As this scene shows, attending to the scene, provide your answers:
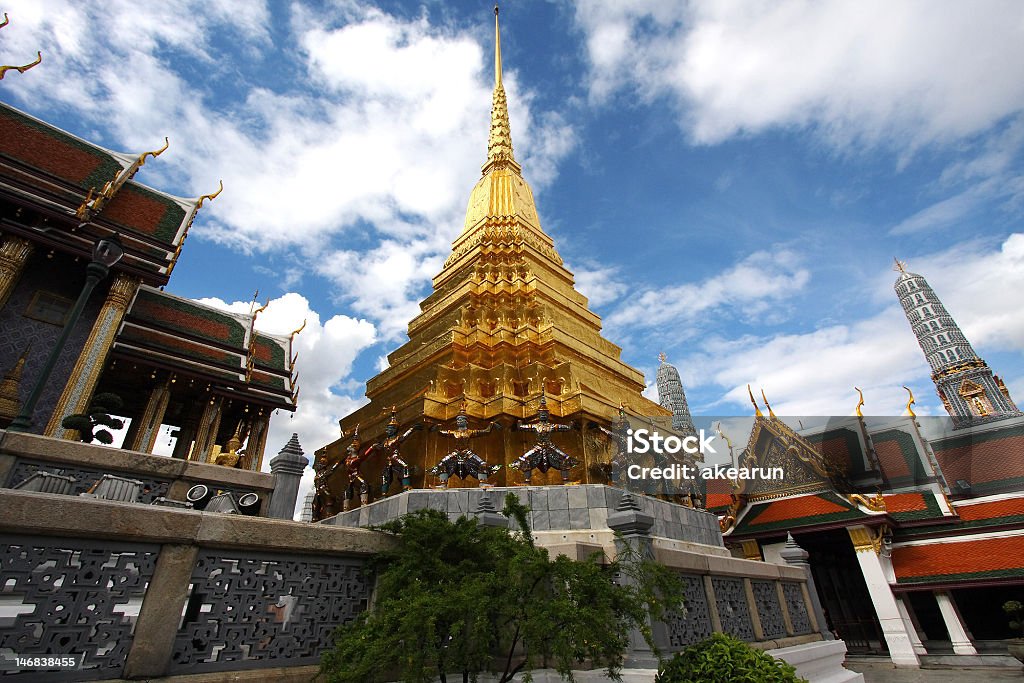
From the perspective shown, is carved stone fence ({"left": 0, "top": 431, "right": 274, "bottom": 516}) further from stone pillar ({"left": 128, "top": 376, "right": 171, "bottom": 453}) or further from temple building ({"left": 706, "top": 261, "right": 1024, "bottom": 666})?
temple building ({"left": 706, "top": 261, "right": 1024, "bottom": 666})

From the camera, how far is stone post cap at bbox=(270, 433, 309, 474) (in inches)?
343

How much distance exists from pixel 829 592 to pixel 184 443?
27.4m

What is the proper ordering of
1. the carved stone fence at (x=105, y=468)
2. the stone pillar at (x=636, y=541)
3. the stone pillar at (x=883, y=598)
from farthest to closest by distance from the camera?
the stone pillar at (x=883, y=598) → the carved stone fence at (x=105, y=468) → the stone pillar at (x=636, y=541)

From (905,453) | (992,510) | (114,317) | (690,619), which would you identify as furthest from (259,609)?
(905,453)

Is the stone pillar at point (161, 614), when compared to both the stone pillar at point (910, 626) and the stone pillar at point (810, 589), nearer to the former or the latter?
the stone pillar at point (810, 589)

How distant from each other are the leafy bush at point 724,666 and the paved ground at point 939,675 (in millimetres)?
12188

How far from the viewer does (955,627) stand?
52.7 feet

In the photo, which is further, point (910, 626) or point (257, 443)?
point (257, 443)

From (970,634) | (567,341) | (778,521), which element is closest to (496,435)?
(567,341)

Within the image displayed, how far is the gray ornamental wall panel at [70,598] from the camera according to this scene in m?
3.48

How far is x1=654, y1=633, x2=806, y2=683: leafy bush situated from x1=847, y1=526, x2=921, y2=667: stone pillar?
51.9ft

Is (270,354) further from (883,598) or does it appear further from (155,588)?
(883,598)

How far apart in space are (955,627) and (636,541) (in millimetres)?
16878

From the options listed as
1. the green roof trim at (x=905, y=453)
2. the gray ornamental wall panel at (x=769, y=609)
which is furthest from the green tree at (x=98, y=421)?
the green roof trim at (x=905, y=453)
